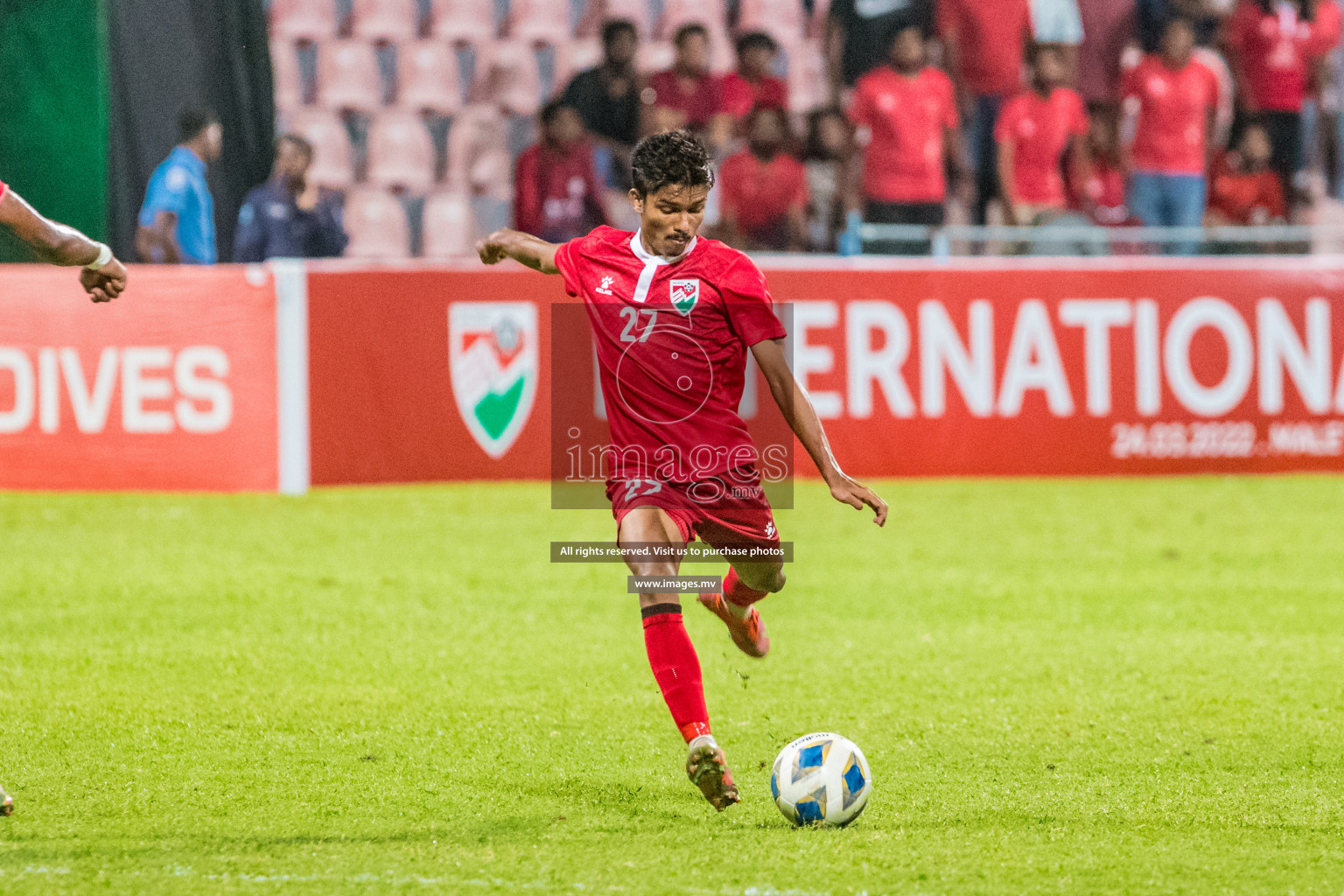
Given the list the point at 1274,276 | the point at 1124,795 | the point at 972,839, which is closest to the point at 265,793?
the point at 972,839

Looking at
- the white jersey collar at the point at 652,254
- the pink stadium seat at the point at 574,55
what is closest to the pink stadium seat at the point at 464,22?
the pink stadium seat at the point at 574,55

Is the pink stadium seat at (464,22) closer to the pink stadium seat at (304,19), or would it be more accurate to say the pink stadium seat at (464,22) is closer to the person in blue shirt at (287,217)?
the pink stadium seat at (304,19)

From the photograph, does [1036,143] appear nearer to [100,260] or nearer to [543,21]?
[543,21]

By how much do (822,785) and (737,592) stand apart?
1.32m

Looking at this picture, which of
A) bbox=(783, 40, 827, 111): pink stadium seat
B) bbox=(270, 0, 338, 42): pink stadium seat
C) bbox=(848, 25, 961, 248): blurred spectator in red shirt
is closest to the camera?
bbox=(848, 25, 961, 248): blurred spectator in red shirt

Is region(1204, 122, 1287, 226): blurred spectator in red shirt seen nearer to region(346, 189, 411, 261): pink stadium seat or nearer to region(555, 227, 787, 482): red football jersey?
region(346, 189, 411, 261): pink stadium seat

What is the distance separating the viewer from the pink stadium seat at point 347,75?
50.3ft

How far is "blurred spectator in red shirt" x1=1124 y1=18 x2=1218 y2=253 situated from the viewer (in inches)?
574

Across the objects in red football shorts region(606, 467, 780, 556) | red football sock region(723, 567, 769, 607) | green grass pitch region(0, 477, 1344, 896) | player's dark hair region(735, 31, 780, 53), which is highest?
player's dark hair region(735, 31, 780, 53)

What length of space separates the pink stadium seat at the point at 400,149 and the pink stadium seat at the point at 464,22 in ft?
2.73

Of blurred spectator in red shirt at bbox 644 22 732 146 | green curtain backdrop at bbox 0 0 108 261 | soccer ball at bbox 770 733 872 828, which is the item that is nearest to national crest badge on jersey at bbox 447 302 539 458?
blurred spectator in red shirt at bbox 644 22 732 146

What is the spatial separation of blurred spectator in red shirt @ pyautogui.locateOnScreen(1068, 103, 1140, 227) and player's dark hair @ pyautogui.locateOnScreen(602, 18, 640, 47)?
4.05 meters

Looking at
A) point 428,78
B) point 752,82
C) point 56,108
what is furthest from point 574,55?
point 56,108

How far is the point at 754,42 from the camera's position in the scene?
580 inches
